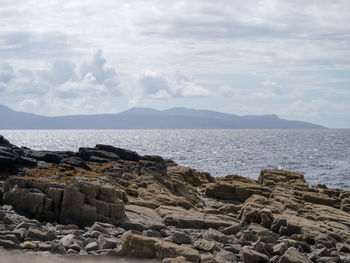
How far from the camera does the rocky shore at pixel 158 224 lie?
16.6 m

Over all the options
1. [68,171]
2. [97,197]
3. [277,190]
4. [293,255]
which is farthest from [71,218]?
[277,190]

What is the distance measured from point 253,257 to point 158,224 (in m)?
5.33

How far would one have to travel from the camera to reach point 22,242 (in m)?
16.8

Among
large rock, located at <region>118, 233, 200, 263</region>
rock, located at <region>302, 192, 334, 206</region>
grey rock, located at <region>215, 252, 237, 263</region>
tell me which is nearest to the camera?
large rock, located at <region>118, 233, 200, 263</region>

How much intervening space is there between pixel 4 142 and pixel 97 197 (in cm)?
2863

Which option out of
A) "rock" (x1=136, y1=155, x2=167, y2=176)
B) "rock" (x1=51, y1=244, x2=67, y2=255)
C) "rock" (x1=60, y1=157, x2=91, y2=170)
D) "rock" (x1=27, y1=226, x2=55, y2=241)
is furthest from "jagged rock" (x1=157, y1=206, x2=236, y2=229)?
"rock" (x1=60, y1=157, x2=91, y2=170)

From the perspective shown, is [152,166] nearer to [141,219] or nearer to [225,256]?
[141,219]

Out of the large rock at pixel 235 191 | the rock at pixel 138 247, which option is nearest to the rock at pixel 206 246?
the rock at pixel 138 247

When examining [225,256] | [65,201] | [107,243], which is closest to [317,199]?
[225,256]

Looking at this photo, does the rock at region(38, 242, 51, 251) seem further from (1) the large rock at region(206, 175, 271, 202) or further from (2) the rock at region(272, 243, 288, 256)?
(1) the large rock at region(206, 175, 271, 202)

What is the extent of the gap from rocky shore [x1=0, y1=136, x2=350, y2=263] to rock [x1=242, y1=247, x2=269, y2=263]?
0.12 ft

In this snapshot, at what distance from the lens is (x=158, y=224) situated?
21.2 metres

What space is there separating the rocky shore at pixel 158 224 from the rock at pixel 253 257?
0.12 feet

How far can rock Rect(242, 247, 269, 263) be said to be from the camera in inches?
683
